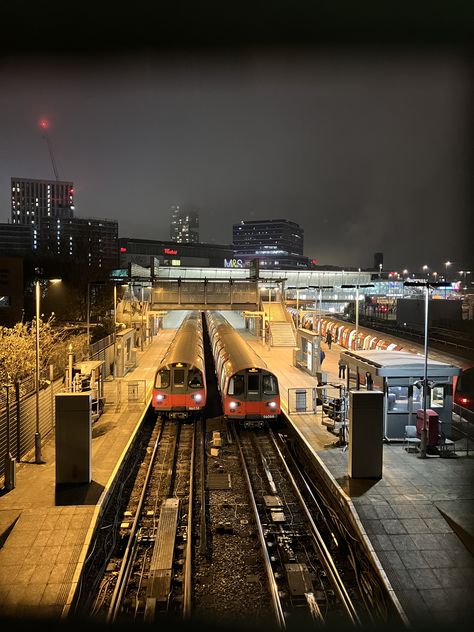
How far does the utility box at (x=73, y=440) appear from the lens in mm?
9320

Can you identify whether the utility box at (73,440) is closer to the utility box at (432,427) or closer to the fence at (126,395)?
the fence at (126,395)

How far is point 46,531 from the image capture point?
24.2 feet

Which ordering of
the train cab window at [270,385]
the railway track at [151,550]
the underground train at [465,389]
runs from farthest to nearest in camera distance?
the underground train at [465,389]
the train cab window at [270,385]
the railway track at [151,550]

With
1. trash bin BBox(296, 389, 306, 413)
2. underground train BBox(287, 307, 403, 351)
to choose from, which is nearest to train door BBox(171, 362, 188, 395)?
trash bin BBox(296, 389, 306, 413)

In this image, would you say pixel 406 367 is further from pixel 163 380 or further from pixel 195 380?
pixel 163 380

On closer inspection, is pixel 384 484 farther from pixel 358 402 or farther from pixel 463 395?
pixel 463 395

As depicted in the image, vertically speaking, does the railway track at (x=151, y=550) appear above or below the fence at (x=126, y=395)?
below

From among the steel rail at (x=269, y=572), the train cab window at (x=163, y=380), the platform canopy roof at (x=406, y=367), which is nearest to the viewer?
the steel rail at (x=269, y=572)

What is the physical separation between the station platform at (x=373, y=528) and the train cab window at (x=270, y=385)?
2.68 m

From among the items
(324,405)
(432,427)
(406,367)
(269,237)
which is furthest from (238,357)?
(269,237)

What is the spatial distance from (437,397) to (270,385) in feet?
15.7

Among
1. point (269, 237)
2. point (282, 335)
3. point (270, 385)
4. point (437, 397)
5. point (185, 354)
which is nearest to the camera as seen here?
point (437, 397)

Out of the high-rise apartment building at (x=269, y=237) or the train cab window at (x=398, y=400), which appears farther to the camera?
the high-rise apartment building at (x=269, y=237)

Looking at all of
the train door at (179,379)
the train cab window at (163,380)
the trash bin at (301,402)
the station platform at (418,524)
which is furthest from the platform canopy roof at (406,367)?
the train cab window at (163,380)
